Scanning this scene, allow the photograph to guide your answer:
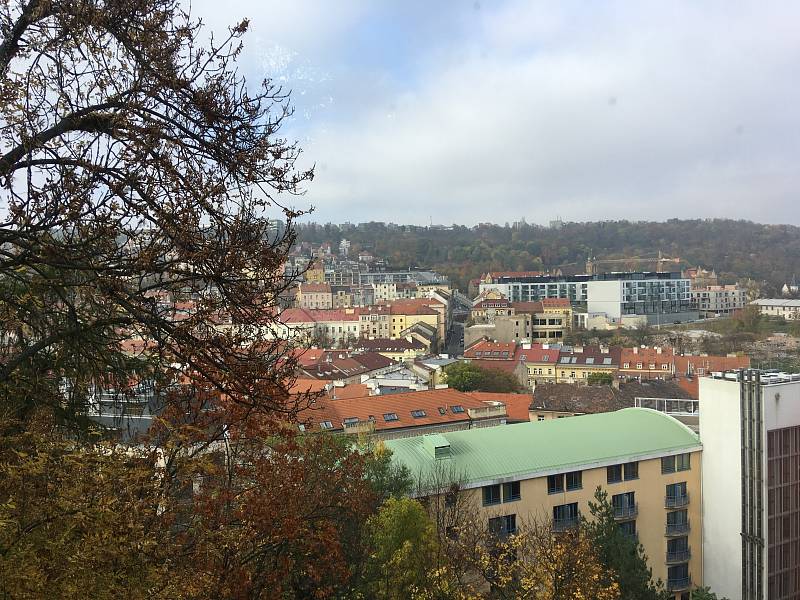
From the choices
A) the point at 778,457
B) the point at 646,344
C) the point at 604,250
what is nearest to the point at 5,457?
the point at 778,457

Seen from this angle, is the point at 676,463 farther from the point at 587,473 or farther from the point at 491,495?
the point at 491,495

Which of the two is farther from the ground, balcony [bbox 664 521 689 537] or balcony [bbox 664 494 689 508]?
balcony [bbox 664 494 689 508]

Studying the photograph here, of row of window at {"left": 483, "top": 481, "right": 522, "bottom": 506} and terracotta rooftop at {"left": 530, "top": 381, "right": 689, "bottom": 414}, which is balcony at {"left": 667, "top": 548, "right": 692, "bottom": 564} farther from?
terracotta rooftop at {"left": 530, "top": 381, "right": 689, "bottom": 414}

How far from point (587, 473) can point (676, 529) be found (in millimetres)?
3031

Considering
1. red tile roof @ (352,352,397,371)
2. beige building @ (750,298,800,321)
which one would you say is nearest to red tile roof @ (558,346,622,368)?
red tile roof @ (352,352,397,371)

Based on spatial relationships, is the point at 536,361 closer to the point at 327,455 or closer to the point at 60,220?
the point at 327,455

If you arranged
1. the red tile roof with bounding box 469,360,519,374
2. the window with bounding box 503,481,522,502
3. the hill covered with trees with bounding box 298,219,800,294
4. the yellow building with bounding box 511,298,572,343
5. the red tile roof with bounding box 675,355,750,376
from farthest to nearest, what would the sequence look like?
the hill covered with trees with bounding box 298,219,800,294 < the yellow building with bounding box 511,298,572,343 < the red tile roof with bounding box 469,360,519,374 < the red tile roof with bounding box 675,355,750,376 < the window with bounding box 503,481,522,502

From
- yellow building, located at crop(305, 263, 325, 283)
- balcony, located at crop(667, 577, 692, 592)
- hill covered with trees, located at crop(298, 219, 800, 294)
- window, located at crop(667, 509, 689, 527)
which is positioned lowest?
balcony, located at crop(667, 577, 692, 592)

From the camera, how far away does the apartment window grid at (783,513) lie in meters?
15.6

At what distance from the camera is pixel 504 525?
14.3 m

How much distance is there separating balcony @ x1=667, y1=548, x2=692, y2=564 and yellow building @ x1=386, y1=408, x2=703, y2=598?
2 cm

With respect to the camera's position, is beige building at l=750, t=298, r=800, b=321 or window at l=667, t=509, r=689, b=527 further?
beige building at l=750, t=298, r=800, b=321

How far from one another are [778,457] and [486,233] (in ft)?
377

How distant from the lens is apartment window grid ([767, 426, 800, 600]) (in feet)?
51.1
